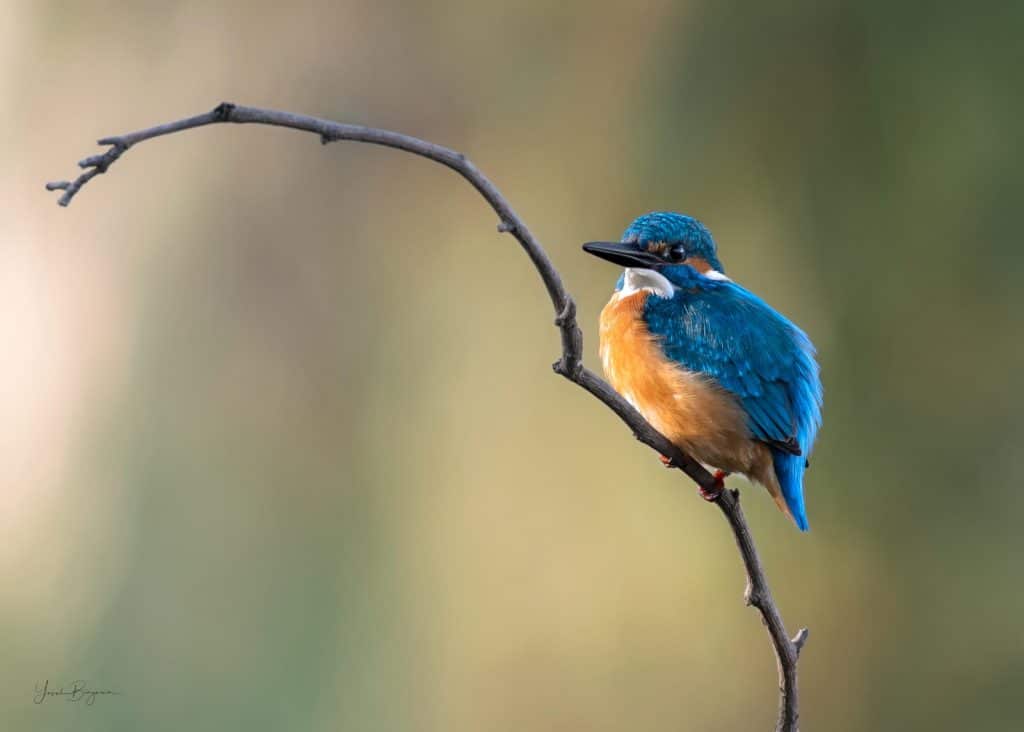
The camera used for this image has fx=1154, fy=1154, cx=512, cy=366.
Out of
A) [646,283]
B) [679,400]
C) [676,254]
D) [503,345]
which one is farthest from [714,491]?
[503,345]

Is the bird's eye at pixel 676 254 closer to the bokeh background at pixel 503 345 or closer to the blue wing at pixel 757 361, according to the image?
the blue wing at pixel 757 361

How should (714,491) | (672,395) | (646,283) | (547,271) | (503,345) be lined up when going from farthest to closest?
(503,345) → (646,283) → (672,395) → (714,491) → (547,271)

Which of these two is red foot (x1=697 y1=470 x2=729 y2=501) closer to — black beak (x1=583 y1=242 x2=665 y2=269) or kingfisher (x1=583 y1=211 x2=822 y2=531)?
kingfisher (x1=583 y1=211 x2=822 y2=531)

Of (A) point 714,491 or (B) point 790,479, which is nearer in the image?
(A) point 714,491

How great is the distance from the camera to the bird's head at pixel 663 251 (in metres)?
1.85

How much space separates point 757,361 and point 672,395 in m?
0.17

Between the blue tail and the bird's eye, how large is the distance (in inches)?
15.5

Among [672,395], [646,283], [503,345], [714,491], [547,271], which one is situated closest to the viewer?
[547,271]

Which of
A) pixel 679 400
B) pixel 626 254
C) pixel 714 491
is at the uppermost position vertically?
pixel 626 254

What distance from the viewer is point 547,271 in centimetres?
124

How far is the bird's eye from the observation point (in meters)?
2.02

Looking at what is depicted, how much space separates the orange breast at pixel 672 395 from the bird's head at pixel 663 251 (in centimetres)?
8

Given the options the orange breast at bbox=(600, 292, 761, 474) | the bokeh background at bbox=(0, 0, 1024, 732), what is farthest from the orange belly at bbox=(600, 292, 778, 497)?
the bokeh background at bbox=(0, 0, 1024, 732)

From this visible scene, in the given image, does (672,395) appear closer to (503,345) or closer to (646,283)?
(646,283)
